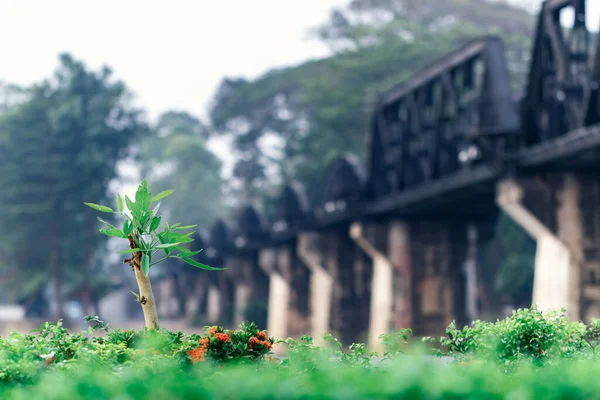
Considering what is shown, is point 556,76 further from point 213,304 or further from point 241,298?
point 213,304

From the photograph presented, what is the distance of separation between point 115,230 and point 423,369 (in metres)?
4.11

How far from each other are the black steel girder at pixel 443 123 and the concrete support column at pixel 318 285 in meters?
6.72

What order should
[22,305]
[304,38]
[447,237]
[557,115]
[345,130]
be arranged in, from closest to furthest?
1. [557,115]
2. [447,237]
3. [345,130]
4. [22,305]
5. [304,38]

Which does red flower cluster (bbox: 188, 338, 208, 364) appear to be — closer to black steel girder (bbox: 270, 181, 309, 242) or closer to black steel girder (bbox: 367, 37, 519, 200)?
black steel girder (bbox: 367, 37, 519, 200)

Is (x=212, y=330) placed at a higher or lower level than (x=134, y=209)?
lower

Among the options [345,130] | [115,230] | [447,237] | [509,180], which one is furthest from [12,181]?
[115,230]

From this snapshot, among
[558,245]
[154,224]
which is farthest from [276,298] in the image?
[154,224]

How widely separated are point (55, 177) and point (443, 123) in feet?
108

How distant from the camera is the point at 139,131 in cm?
5794

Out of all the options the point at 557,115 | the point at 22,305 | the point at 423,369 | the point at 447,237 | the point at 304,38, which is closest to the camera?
the point at 423,369

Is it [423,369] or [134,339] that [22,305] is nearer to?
[134,339]

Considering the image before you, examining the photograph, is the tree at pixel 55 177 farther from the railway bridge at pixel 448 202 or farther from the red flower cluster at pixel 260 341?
the red flower cluster at pixel 260 341

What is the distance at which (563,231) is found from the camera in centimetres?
1980

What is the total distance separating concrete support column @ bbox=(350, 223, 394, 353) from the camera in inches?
1131
